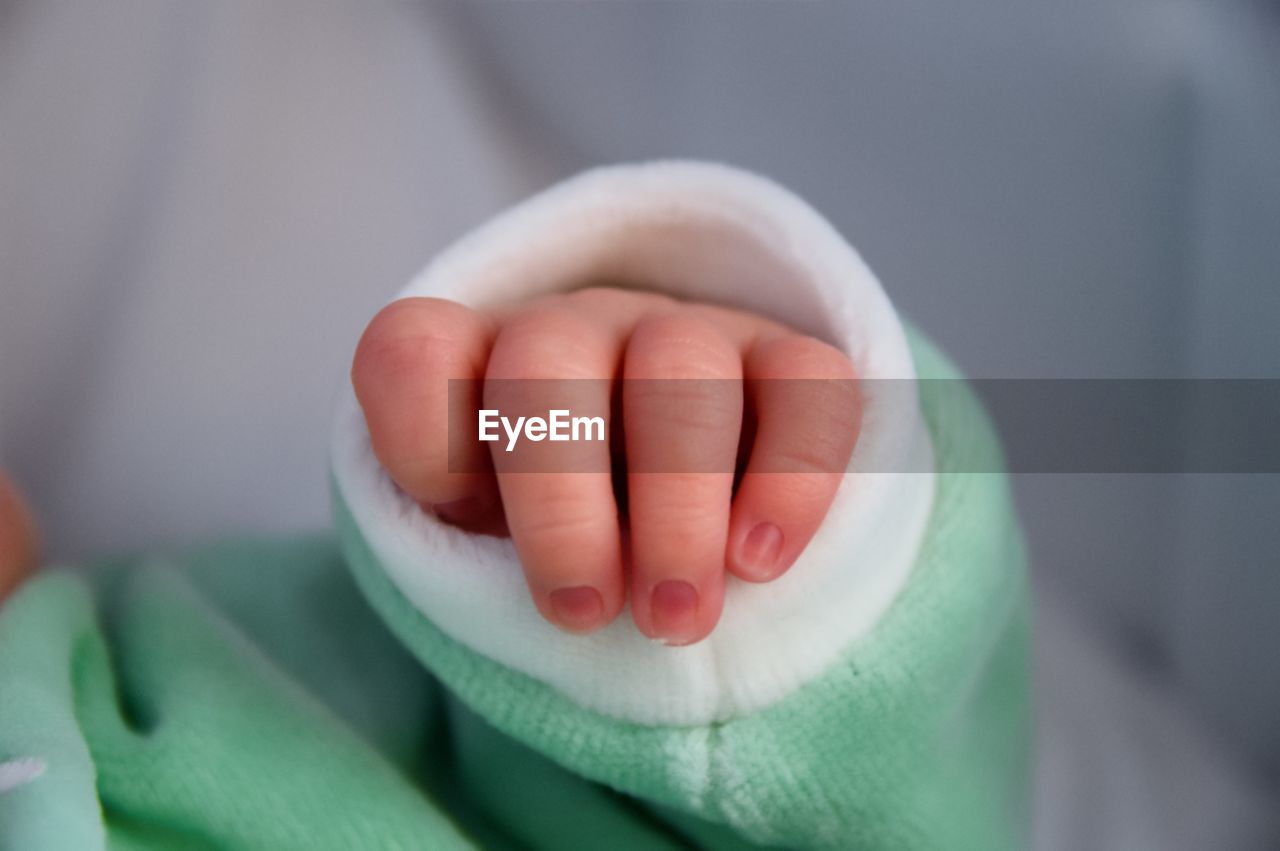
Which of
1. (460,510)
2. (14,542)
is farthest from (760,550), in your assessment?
(14,542)

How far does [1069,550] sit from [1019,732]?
0.71 feet

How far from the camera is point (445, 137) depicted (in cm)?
90

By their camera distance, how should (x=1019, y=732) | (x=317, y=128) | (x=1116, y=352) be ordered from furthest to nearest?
(x=317, y=128)
(x=1116, y=352)
(x=1019, y=732)

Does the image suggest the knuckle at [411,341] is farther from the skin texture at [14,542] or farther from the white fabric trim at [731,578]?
the skin texture at [14,542]

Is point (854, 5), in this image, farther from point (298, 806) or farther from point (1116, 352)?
point (298, 806)

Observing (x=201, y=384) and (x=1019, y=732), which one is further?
(x=201, y=384)

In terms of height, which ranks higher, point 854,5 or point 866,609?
point 854,5

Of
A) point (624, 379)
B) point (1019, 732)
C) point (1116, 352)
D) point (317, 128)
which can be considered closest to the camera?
point (624, 379)

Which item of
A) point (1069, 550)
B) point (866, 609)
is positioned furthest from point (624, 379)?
point (1069, 550)

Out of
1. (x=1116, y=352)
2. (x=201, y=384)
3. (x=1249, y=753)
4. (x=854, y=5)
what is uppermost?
(x=854, y=5)

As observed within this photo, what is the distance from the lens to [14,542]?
60 centimetres

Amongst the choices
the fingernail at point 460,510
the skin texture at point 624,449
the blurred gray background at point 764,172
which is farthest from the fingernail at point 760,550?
the blurred gray background at point 764,172

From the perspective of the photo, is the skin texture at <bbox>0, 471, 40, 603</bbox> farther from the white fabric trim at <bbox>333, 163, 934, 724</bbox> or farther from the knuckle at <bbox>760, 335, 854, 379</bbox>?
the knuckle at <bbox>760, 335, 854, 379</bbox>

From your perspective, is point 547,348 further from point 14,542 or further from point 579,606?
point 14,542
